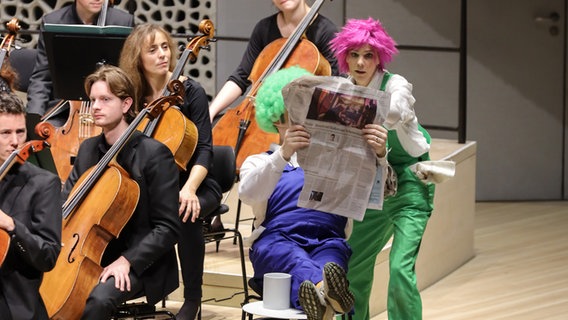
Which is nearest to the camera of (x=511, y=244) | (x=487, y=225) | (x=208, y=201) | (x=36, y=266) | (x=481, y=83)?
(x=36, y=266)

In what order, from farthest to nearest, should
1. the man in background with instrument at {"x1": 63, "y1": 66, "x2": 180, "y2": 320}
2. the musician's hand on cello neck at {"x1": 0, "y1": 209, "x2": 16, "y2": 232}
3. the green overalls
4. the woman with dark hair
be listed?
the woman with dark hair → the green overalls → the man in background with instrument at {"x1": 63, "y1": 66, "x2": 180, "y2": 320} → the musician's hand on cello neck at {"x1": 0, "y1": 209, "x2": 16, "y2": 232}

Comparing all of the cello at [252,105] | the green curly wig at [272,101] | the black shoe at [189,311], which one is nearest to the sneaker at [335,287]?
the green curly wig at [272,101]

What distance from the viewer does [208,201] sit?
4.84 metres

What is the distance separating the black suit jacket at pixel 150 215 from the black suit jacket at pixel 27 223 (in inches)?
24.8

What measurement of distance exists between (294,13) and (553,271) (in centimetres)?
198

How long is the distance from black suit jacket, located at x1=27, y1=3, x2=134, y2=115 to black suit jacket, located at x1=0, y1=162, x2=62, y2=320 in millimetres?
1873

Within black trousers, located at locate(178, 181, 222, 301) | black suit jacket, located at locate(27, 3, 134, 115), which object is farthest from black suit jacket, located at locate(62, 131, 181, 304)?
black suit jacket, located at locate(27, 3, 134, 115)

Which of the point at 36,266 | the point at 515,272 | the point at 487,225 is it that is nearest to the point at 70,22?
the point at 36,266

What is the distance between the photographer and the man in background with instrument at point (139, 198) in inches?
159

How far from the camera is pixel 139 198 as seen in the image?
407cm

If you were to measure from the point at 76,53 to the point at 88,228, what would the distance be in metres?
1.12

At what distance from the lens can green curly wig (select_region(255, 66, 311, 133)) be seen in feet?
12.8

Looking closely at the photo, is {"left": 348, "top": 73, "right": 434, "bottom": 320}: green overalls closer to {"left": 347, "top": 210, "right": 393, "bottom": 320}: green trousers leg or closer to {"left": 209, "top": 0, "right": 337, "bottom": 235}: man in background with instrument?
{"left": 347, "top": 210, "right": 393, "bottom": 320}: green trousers leg

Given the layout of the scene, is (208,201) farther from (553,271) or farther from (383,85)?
(553,271)
